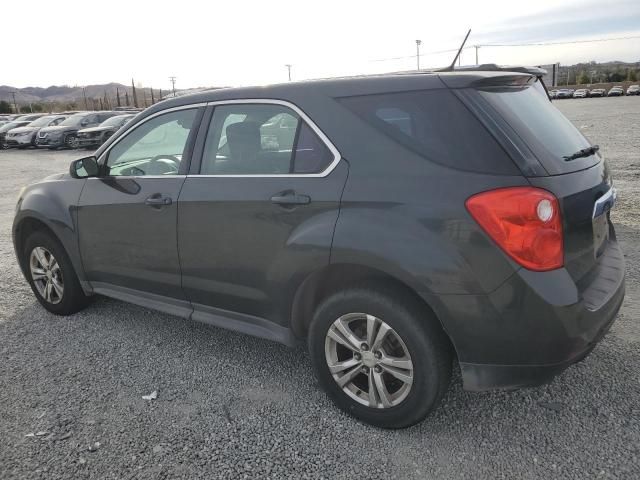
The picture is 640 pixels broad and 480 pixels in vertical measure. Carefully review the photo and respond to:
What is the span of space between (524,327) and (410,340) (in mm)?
522

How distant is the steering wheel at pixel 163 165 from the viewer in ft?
11.2

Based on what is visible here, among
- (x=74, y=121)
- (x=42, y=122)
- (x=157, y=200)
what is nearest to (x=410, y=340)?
(x=157, y=200)

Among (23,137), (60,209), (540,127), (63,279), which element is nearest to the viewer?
(540,127)

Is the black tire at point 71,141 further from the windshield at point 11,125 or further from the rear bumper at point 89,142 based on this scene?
the windshield at point 11,125

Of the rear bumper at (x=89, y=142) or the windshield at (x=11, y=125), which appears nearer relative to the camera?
the rear bumper at (x=89, y=142)

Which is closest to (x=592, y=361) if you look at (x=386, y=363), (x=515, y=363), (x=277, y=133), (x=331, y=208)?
(x=515, y=363)

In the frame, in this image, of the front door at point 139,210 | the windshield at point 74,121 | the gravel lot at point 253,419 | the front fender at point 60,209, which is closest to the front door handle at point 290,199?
the front door at point 139,210

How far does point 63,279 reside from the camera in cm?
427

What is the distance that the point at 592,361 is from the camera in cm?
327

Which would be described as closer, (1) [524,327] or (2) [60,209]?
(1) [524,327]

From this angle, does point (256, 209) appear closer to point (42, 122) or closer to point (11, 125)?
point (42, 122)

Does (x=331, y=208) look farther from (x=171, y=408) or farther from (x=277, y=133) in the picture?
(x=171, y=408)

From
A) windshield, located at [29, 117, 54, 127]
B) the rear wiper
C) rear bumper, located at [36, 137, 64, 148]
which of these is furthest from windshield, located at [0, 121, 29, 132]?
the rear wiper

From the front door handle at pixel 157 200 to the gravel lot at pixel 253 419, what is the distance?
3.57ft
